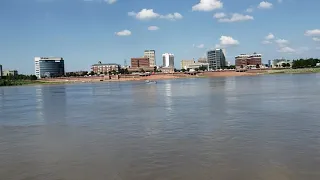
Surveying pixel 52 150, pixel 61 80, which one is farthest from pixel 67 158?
pixel 61 80

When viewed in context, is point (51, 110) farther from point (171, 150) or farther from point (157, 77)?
point (157, 77)

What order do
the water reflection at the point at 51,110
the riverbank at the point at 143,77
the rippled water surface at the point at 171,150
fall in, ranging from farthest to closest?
the riverbank at the point at 143,77 < the water reflection at the point at 51,110 < the rippled water surface at the point at 171,150

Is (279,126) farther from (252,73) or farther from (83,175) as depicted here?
(252,73)

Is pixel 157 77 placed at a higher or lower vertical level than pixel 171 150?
higher

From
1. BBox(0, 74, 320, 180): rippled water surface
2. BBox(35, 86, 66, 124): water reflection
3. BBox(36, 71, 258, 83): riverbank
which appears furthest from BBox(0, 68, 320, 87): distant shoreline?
BBox(0, 74, 320, 180): rippled water surface

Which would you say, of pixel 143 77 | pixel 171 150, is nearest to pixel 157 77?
pixel 143 77

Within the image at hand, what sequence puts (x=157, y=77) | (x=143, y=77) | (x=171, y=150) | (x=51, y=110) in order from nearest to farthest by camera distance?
1. (x=171, y=150)
2. (x=51, y=110)
3. (x=143, y=77)
4. (x=157, y=77)

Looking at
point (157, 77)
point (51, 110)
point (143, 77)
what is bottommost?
point (51, 110)

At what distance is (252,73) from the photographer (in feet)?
539

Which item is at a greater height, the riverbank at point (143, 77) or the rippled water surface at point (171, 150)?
the riverbank at point (143, 77)

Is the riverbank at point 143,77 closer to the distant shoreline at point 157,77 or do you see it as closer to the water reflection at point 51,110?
the distant shoreline at point 157,77

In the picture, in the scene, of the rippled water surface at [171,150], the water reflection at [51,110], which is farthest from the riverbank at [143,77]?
the rippled water surface at [171,150]

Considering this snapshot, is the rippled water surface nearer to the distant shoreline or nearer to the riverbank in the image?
the distant shoreline

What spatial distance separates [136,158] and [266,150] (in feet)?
12.6
